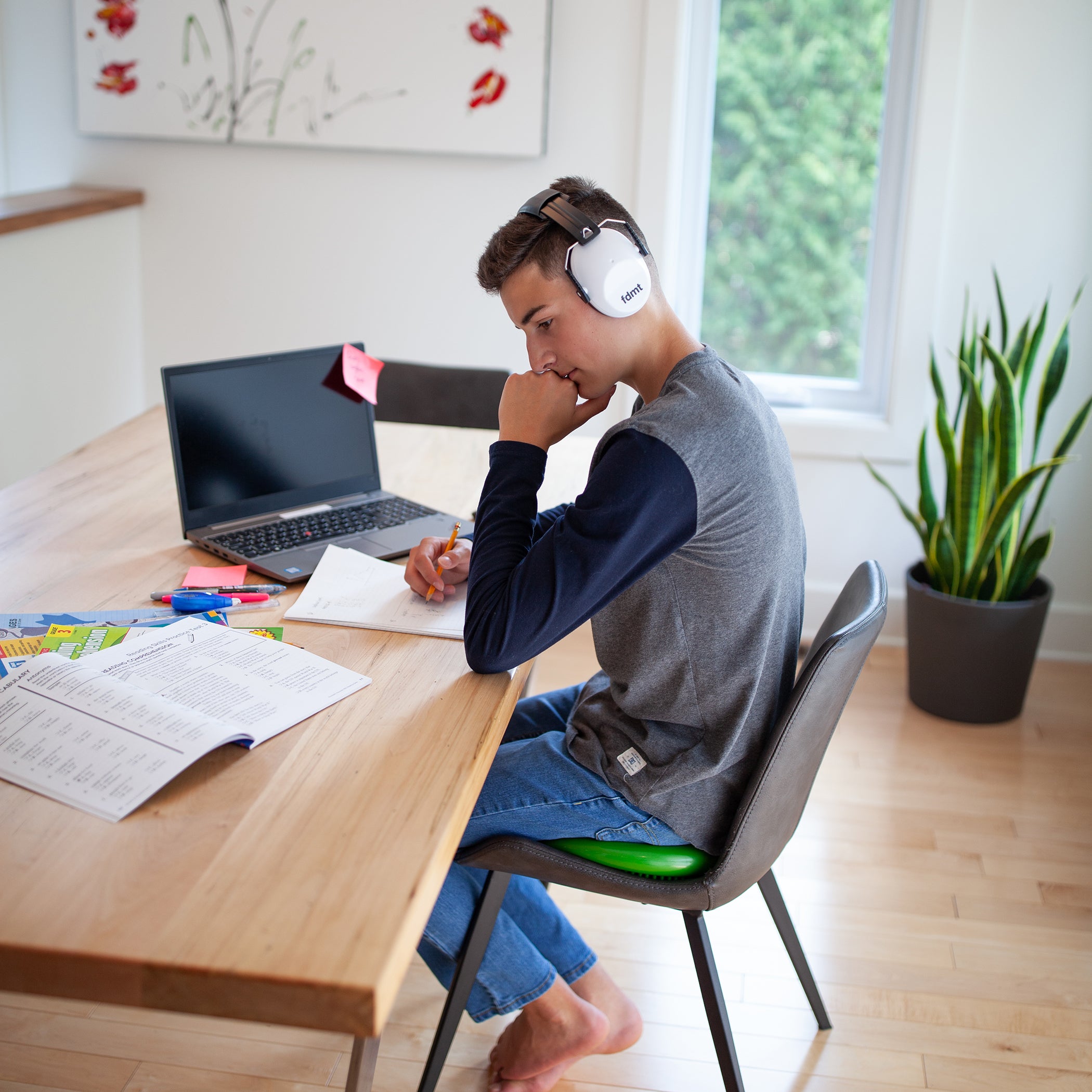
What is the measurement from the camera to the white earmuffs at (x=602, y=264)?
4.07ft

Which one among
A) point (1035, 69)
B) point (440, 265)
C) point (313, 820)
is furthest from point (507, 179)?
point (313, 820)

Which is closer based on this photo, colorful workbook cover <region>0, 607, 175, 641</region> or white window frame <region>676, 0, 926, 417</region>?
colorful workbook cover <region>0, 607, 175, 641</region>

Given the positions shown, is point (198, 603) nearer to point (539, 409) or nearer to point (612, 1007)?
point (539, 409)

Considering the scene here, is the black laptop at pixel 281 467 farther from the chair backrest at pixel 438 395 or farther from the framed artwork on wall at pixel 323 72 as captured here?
the framed artwork on wall at pixel 323 72

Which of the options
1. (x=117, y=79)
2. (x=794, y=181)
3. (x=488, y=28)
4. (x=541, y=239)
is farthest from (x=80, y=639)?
(x=794, y=181)

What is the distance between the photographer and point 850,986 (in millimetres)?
1817

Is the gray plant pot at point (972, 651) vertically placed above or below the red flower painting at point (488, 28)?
below

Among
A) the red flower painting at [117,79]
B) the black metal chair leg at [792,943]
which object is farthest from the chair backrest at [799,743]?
the red flower painting at [117,79]

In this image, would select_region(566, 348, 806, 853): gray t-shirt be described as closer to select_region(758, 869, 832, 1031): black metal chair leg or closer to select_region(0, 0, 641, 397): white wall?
select_region(758, 869, 832, 1031): black metal chair leg

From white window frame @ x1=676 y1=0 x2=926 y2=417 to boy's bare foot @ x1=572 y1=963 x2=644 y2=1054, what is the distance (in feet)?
6.45

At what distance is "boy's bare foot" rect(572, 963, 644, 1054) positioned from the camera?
1616 mm

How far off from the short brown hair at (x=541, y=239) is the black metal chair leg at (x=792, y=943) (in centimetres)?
88

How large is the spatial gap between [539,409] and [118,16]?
2421mm

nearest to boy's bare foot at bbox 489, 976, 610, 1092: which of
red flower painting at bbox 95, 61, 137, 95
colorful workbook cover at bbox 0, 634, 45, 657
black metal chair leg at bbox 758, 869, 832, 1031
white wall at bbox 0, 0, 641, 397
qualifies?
black metal chair leg at bbox 758, 869, 832, 1031
